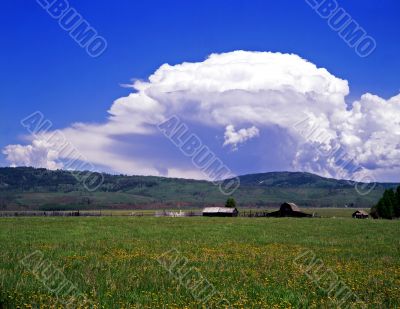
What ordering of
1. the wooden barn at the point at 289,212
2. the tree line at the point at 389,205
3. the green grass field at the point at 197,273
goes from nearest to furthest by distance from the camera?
the green grass field at the point at 197,273 → the tree line at the point at 389,205 → the wooden barn at the point at 289,212

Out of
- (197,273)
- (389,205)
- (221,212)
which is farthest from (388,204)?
(197,273)

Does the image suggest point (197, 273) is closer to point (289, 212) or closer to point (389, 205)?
point (389, 205)

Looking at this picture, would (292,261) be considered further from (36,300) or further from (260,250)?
(36,300)

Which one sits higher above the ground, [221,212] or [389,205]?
[221,212]

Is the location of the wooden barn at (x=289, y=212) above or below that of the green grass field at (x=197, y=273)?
above

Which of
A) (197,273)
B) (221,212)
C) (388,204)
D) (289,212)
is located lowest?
(197,273)

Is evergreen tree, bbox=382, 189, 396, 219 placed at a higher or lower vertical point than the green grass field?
higher

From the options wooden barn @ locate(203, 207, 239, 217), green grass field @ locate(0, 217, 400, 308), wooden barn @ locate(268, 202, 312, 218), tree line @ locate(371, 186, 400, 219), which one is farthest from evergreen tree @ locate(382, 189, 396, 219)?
green grass field @ locate(0, 217, 400, 308)

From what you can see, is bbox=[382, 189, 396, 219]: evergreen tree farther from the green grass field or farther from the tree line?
the green grass field

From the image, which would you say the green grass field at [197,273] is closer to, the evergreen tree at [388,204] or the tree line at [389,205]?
the evergreen tree at [388,204]

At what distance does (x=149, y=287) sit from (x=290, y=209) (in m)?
112

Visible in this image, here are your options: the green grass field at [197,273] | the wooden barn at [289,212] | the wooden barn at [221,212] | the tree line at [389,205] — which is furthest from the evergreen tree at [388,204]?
the green grass field at [197,273]

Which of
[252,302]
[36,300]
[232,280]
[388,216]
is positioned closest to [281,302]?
[252,302]

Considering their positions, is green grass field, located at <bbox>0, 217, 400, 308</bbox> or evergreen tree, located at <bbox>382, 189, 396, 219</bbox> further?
evergreen tree, located at <bbox>382, 189, 396, 219</bbox>
